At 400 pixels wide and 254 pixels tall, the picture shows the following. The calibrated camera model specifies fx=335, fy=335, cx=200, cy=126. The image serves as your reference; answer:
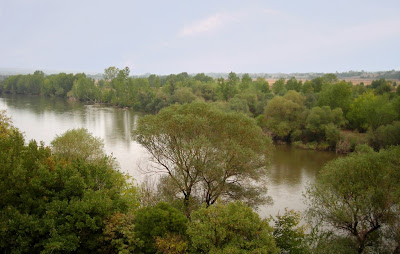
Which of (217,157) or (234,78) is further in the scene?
(234,78)

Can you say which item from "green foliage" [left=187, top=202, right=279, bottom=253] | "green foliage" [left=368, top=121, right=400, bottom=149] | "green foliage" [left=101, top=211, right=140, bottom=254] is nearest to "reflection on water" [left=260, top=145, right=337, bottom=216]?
"green foliage" [left=368, top=121, right=400, bottom=149]

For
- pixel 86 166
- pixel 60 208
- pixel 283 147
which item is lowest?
pixel 283 147

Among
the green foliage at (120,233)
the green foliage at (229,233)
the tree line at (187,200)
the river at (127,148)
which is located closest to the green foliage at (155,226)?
the tree line at (187,200)

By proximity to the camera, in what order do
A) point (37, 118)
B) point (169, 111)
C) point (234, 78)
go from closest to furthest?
point (169, 111) → point (37, 118) → point (234, 78)

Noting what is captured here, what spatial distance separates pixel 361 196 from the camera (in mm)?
13930

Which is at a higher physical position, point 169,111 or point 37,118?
point 169,111

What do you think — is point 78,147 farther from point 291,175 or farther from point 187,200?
point 291,175

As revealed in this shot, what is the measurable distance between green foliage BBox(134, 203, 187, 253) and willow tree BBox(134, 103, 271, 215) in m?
4.47

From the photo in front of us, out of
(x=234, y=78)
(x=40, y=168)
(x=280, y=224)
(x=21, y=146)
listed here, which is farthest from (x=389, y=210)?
(x=234, y=78)

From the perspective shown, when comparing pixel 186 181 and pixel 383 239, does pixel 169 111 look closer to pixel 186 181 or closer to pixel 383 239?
pixel 186 181

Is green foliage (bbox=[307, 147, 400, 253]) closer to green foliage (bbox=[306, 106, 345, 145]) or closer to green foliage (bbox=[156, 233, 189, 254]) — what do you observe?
green foliage (bbox=[156, 233, 189, 254])

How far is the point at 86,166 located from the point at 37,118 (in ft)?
128

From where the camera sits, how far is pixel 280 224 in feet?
39.9

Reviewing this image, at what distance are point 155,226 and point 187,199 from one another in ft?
18.3
